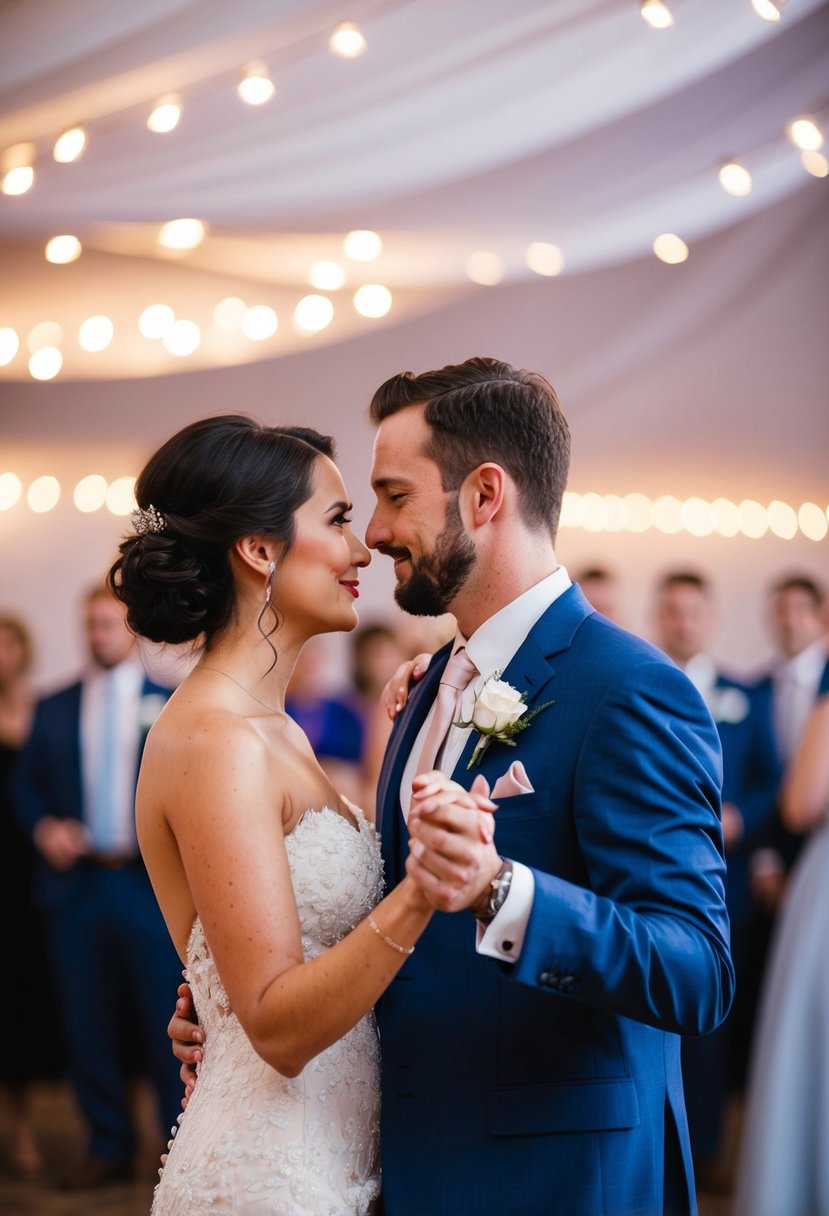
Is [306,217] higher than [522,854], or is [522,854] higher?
[306,217]

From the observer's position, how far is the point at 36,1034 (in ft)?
16.7

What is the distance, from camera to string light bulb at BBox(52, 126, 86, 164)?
11.5ft

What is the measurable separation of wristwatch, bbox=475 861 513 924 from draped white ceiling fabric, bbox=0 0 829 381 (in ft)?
8.61

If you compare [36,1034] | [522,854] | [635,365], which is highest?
[635,365]

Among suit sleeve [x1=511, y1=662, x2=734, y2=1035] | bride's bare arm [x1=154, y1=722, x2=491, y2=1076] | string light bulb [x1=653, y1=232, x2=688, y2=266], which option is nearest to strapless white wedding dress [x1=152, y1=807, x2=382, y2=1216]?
bride's bare arm [x1=154, y1=722, x2=491, y2=1076]

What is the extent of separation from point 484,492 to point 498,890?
708 millimetres

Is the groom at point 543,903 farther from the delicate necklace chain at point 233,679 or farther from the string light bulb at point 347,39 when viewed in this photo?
A: the string light bulb at point 347,39

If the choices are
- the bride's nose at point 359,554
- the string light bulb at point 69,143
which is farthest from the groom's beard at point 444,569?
the string light bulb at point 69,143

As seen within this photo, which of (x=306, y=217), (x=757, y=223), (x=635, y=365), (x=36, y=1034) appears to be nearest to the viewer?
(x=306, y=217)

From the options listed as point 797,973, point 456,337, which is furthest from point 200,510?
point 456,337

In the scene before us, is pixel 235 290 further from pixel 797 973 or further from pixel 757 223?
pixel 797 973

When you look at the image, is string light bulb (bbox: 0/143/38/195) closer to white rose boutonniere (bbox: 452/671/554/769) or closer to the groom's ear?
the groom's ear

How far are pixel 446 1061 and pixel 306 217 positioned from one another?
351 centimetres

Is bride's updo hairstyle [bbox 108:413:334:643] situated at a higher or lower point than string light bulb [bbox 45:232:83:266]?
lower
